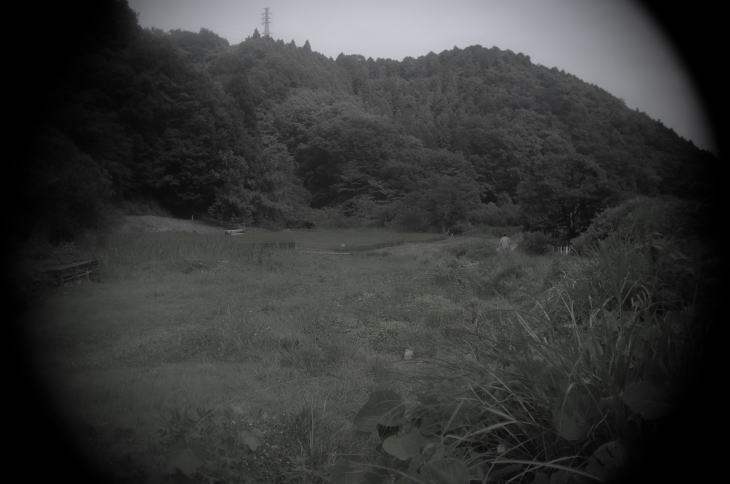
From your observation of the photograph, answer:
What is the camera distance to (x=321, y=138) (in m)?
54.4

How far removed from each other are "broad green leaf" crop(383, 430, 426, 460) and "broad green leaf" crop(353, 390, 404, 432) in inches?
9.7

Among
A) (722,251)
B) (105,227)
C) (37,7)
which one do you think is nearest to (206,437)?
(37,7)

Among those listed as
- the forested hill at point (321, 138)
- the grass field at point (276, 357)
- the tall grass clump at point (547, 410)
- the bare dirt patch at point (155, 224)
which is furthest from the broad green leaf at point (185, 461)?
the bare dirt patch at point (155, 224)

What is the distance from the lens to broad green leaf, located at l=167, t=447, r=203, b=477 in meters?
1.76

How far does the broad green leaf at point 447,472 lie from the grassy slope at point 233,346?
1.09 m

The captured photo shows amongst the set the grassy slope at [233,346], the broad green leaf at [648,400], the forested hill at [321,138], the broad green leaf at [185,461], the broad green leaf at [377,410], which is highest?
the forested hill at [321,138]

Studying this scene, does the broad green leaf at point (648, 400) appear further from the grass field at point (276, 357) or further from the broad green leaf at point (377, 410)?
the broad green leaf at point (377, 410)

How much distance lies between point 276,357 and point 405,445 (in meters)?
4.03

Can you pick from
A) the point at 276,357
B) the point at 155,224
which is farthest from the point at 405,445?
the point at 155,224

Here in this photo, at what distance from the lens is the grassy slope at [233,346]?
8.81 ft

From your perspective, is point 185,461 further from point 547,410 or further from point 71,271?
point 71,271

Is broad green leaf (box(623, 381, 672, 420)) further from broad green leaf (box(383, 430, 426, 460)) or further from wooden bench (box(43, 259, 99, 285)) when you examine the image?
wooden bench (box(43, 259, 99, 285))

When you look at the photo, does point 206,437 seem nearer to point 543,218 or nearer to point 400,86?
point 543,218

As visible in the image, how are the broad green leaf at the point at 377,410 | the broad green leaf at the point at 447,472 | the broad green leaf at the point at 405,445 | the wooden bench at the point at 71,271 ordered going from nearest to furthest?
the broad green leaf at the point at 447,472
the broad green leaf at the point at 405,445
the broad green leaf at the point at 377,410
the wooden bench at the point at 71,271
